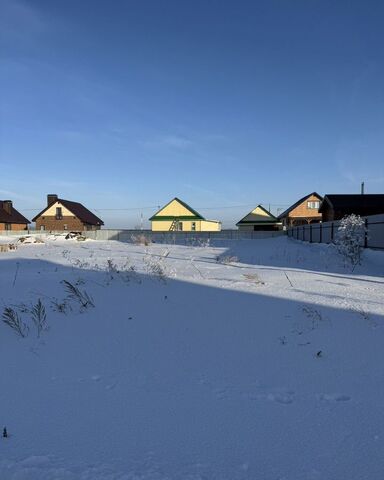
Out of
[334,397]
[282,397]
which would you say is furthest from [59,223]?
[334,397]

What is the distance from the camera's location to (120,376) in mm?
2768

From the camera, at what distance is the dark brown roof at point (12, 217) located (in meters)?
47.2

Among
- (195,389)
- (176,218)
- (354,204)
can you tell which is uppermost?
(354,204)

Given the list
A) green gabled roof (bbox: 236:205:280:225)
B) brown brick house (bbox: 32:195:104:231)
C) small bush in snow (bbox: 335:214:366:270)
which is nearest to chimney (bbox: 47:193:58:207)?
brown brick house (bbox: 32:195:104:231)

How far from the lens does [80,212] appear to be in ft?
166

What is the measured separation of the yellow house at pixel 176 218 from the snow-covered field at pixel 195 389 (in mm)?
39105

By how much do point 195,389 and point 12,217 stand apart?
53.4m

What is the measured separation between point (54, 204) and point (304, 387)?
49822mm

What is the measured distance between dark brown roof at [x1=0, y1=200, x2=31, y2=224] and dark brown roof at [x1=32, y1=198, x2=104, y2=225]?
309 centimetres

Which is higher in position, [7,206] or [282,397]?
[7,206]

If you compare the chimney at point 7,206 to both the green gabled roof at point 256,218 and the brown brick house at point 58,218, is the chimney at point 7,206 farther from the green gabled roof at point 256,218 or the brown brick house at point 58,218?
the green gabled roof at point 256,218

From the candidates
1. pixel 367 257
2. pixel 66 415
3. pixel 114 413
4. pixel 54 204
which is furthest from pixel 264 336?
pixel 54 204

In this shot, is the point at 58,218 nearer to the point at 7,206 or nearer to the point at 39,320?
the point at 7,206

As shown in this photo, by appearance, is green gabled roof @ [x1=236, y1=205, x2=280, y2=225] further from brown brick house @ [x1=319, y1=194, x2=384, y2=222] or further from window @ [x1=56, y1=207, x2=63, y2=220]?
window @ [x1=56, y1=207, x2=63, y2=220]
